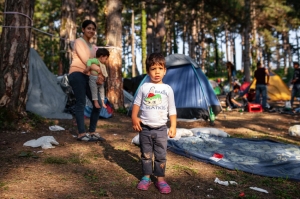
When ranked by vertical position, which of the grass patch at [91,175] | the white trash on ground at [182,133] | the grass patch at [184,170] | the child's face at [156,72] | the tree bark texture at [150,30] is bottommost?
the grass patch at [184,170]

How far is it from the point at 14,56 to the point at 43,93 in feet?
10.4

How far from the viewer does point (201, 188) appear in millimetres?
3057

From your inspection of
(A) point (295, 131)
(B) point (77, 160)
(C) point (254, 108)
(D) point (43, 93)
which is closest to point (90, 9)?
(D) point (43, 93)

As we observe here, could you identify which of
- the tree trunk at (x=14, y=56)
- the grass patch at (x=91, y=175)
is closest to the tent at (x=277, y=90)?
the tree trunk at (x=14, y=56)

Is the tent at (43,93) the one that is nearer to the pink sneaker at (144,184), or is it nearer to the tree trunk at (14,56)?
the tree trunk at (14,56)

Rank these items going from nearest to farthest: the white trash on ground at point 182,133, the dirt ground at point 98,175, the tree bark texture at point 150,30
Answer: the dirt ground at point 98,175, the white trash on ground at point 182,133, the tree bark texture at point 150,30

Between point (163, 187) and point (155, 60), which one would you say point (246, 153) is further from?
point (155, 60)

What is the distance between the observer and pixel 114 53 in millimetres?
8773

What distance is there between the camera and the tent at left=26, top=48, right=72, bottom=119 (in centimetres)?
743

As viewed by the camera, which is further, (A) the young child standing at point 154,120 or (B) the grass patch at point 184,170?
(B) the grass patch at point 184,170

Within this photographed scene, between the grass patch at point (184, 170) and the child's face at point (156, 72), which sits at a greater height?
the child's face at point (156, 72)

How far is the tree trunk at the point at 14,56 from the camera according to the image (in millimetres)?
4883

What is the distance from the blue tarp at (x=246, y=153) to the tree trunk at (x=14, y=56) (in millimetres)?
2806

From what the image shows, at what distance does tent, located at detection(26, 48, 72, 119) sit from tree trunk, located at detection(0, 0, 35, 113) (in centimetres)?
229
